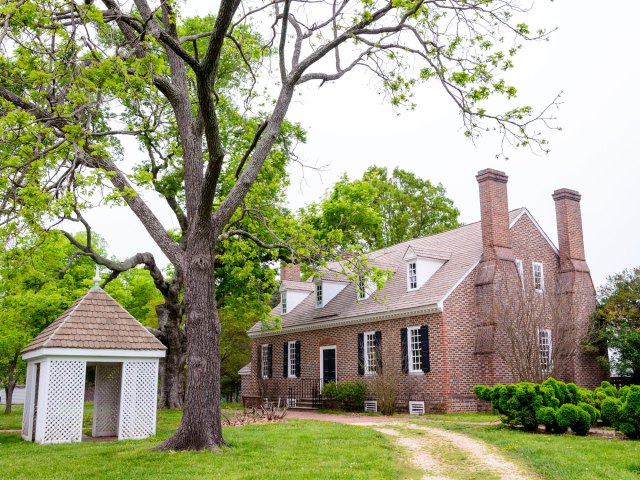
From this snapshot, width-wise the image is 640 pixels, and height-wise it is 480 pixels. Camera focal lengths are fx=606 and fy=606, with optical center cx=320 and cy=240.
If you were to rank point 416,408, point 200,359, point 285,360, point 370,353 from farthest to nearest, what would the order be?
point 285,360
point 370,353
point 416,408
point 200,359

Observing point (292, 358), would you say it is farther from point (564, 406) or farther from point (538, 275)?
point (564, 406)

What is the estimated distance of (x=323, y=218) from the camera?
24.3 meters

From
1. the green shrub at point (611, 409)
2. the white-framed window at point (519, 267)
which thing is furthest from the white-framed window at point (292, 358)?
the green shrub at point (611, 409)

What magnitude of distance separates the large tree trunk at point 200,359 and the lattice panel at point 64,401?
149 inches

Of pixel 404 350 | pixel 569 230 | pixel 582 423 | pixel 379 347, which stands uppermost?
pixel 569 230

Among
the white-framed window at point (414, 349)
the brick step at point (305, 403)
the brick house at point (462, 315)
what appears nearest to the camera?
the brick house at point (462, 315)

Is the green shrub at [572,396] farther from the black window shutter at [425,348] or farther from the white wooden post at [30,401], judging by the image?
the white wooden post at [30,401]

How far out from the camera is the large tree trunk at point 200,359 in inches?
416

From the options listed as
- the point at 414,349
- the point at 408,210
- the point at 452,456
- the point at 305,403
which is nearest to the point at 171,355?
the point at 305,403

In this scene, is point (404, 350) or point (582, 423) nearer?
point (582, 423)

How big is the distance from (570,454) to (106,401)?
11285mm

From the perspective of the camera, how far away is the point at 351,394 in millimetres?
22609

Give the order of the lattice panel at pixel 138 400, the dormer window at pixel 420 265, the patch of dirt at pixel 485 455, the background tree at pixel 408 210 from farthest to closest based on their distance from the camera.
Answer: the background tree at pixel 408 210 < the dormer window at pixel 420 265 < the lattice panel at pixel 138 400 < the patch of dirt at pixel 485 455

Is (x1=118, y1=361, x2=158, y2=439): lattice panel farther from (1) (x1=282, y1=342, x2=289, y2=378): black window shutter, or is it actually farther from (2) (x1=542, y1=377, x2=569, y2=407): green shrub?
(1) (x1=282, y1=342, x2=289, y2=378): black window shutter
